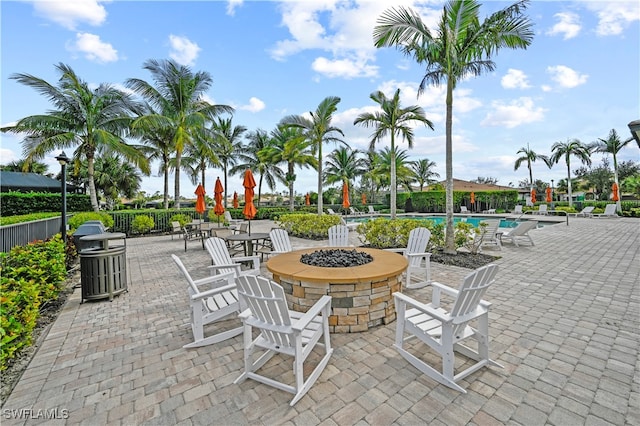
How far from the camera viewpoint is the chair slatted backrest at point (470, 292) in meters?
2.38

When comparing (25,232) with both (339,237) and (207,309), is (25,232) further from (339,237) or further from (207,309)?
(339,237)

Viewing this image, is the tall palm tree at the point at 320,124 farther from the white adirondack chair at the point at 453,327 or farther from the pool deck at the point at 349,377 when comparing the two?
the white adirondack chair at the point at 453,327

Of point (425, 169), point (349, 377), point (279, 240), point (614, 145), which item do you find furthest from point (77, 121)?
point (614, 145)

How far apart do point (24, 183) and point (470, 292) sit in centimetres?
2132

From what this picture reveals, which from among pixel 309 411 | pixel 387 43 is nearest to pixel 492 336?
pixel 309 411

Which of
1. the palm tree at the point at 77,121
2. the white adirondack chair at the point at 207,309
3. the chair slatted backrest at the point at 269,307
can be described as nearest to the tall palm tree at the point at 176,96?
the palm tree at the point at 77,121

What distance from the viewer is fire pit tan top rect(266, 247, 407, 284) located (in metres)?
3.14

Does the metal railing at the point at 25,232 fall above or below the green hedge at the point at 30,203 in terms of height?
below

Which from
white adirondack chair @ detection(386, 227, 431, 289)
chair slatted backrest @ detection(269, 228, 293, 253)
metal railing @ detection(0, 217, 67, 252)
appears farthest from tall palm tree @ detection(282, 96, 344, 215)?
metal railing @ detection(0, 217, 67, 252)

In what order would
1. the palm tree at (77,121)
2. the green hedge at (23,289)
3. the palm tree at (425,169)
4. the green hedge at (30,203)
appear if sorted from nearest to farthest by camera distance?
the green hedge at (23,289) → the green hedge at (30,203) → the palm tree at (77,121) → the palm tree at (425,169)

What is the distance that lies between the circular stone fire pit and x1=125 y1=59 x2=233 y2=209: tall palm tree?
14.0 meters

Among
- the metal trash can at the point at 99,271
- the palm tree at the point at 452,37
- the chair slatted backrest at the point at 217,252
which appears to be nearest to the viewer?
the metal trash can at the point at 99,271

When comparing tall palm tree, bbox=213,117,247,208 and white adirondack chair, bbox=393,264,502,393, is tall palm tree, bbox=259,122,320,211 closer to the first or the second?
tall palm tree, bbox=213,117,247,208

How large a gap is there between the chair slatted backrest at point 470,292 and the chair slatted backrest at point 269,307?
1.44 meters
